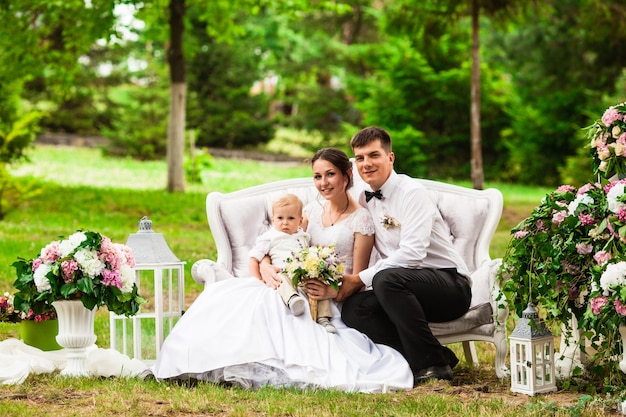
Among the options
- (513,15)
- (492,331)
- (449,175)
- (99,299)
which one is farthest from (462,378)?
(449,175)

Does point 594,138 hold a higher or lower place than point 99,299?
higher

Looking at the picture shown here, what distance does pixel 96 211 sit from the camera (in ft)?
48.6

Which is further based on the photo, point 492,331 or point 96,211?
point 96,211

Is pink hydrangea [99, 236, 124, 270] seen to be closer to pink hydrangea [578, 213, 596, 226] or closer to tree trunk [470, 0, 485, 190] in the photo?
pink hydrangea [578, 213, 596, 226]

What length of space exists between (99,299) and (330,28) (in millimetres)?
23190

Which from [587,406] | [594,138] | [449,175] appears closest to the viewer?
[587,406]

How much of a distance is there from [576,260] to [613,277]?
1.57 ft

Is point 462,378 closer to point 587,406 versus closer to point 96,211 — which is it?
point 587,406

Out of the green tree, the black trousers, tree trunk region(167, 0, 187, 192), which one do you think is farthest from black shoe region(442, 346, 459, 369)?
the green tree

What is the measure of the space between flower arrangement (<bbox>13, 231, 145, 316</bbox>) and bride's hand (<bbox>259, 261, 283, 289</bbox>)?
78cm

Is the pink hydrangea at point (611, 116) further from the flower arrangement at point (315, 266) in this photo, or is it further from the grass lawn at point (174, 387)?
the flower arrangement at point (315, 266)

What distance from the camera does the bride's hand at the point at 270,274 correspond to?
541 centimetres

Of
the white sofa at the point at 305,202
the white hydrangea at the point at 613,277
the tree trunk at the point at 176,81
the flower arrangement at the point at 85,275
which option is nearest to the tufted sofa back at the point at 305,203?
the white sofa at the point at 305,202

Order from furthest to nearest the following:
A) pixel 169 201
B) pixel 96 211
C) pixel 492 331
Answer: pixel 169 201 → pixel 96 211 → pixel 492 331
